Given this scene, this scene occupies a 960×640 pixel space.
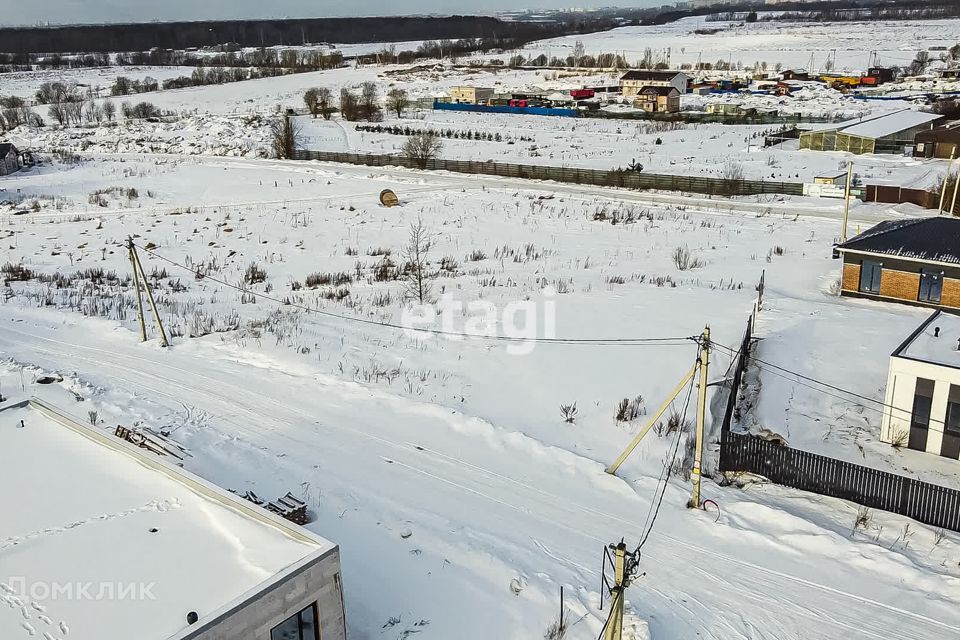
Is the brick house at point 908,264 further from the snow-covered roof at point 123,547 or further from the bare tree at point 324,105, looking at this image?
the bare tree at point 324,105

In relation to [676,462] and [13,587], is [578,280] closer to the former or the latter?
[676,462]

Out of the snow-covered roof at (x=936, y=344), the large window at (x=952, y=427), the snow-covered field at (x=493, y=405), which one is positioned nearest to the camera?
the snow-covered field at (x=493, y=405)

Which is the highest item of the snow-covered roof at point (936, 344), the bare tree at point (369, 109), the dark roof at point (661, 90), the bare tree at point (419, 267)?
the dark roof at point (661, 90)

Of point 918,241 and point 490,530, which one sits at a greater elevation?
point 918,241

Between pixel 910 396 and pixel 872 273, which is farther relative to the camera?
pixel 872 273

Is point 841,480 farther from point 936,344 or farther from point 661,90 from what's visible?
point 661,90

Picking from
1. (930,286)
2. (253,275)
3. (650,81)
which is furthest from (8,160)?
(650,81)

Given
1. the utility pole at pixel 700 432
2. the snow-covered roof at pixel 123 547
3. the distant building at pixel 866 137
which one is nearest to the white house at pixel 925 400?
the utility pole at pixel 700 432
